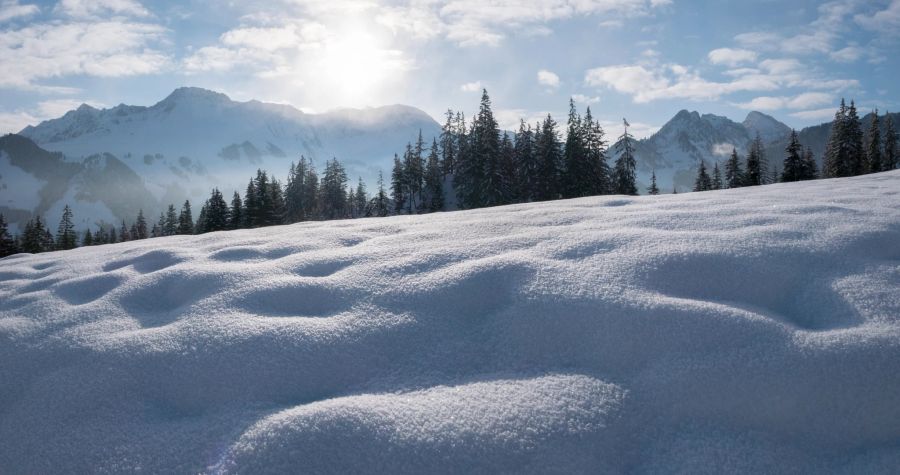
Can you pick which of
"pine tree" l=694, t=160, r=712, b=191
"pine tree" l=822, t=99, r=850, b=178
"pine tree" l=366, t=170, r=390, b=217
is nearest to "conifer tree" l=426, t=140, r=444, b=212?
"pine tree" l=366, t=170, r=390, b=217

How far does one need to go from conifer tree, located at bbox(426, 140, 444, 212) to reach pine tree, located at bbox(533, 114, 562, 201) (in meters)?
15.0

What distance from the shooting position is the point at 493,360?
111 inches

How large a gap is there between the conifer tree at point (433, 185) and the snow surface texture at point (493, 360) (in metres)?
54.5

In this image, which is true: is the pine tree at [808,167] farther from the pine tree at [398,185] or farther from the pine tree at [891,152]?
the pine tree at [398,185]

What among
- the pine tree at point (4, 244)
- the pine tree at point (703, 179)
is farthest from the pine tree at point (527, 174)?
the pine tree at point (4, 244)

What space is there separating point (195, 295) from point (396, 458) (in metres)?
2.83

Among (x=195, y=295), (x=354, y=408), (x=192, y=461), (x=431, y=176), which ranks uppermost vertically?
(x=431, y=176)

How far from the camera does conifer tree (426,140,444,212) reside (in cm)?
6009

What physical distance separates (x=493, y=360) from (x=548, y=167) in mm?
47966

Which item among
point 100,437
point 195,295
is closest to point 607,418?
point 100,437

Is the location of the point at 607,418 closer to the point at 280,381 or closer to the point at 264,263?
the point at 280,381

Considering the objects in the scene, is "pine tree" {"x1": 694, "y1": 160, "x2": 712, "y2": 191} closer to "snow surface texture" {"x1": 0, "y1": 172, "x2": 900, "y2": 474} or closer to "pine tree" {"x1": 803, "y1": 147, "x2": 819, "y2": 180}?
"pine tree" {"x1": 803, "y1": 147, "x2": 819, "y2": 180}

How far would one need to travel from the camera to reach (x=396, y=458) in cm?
A: 212

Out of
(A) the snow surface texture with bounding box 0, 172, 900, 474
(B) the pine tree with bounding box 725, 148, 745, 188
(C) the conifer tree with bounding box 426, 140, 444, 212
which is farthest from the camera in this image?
(C) the conifer tree with bounding box 426, 140, 444, 212
